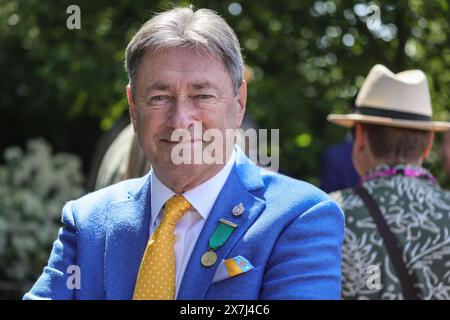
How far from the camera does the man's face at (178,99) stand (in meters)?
2.35

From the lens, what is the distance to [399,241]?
344 centimetres

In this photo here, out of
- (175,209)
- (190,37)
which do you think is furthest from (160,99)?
(175,209)

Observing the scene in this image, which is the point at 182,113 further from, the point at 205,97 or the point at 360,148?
the point at 360,148

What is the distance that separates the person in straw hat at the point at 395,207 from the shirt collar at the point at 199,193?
110 centimetres

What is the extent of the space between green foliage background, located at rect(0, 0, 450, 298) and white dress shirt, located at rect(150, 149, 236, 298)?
123 inches

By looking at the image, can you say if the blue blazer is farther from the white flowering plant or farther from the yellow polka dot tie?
the white flowering plant

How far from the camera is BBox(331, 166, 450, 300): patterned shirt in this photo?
3383 mm

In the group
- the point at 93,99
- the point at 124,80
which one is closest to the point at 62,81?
the point at 93,99

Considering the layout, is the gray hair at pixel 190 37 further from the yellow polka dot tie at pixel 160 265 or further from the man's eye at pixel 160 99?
the yellow polka dot tie at pixel 160 265

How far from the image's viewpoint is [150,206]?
2523 mm

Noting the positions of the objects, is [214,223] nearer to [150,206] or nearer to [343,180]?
[150,206]

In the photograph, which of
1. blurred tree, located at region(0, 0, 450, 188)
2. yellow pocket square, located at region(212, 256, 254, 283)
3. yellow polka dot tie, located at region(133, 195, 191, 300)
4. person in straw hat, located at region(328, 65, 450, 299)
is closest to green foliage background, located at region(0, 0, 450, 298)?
blurred tree, located at region(0, 0, 450, 188)

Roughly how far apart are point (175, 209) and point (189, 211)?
4cm
